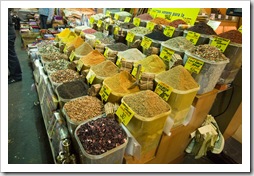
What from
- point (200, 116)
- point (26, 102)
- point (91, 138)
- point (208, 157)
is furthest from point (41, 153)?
point (208, 157)

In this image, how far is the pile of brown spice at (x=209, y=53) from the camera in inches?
38.3

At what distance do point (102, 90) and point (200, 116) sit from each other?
690 mm

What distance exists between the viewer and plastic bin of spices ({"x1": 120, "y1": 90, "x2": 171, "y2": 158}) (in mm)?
790

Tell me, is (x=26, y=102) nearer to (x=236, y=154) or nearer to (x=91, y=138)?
(x=91, y=138)

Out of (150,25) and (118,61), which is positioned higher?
(150,25)

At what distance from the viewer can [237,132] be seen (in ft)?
5.73

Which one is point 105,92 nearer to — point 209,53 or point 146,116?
point 146,116

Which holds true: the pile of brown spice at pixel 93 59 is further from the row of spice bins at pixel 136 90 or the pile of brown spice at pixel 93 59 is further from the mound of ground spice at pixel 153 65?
the mound of ground spice at pixel 153 65

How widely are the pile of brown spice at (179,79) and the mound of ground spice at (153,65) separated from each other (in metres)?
0.12

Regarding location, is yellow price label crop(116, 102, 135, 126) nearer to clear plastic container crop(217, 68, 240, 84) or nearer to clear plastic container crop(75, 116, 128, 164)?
clear plastic container crop(75, 116, 128, 164)

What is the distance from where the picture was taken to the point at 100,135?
786 millimetres

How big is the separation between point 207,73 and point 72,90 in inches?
33.0

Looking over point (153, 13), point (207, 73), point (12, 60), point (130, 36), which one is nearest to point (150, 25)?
point (130, 36)

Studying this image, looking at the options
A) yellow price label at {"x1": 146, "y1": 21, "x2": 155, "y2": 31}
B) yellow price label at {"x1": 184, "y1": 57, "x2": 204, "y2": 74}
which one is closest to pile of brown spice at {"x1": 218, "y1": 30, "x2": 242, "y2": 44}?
yellow price label at {"x1": 184, "y1": 57, "x2": 204, "y2": 74}
